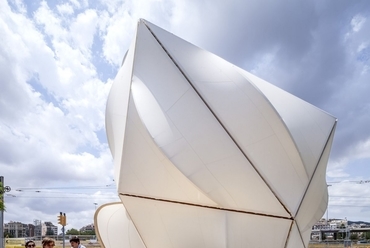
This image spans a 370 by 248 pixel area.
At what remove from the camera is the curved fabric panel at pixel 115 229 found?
Result: 1515 cm

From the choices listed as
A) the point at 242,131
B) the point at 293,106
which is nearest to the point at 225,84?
the point at 242,131

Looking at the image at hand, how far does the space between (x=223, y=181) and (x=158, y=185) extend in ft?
6.93

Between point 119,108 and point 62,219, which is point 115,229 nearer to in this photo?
point 119,108

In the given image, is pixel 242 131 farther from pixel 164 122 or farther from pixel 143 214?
pixel 143 214

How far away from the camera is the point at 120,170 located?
12203mm

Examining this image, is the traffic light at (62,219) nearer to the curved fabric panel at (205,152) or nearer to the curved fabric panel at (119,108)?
the curved fabric panel at (119,108)

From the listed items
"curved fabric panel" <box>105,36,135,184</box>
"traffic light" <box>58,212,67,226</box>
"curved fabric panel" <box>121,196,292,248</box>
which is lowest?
"curved fabric panel" <box>121,196,292,248</box>

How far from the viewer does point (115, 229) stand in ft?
51.8

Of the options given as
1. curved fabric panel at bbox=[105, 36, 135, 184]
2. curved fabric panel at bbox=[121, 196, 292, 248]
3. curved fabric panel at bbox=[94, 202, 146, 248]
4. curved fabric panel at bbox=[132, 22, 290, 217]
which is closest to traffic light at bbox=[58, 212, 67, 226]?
curved fabric panel at bbox=[94, 202, 146, 248]

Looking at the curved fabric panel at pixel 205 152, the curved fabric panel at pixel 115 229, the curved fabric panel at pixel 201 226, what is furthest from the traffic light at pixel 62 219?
the curved fabric panel at pixel 205 152

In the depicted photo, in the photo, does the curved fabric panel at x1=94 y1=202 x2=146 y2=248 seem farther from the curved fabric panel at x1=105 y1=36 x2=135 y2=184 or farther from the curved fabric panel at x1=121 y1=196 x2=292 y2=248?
the curved fabric panel at x1=105 y1=36 x2=135 y2=184

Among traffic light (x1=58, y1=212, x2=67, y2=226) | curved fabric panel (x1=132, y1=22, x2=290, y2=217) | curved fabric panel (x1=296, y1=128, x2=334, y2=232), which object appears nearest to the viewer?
curved fabric panel (x1=132, y1=22, x2=290, y2=217)

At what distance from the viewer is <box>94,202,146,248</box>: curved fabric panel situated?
15.1 metres

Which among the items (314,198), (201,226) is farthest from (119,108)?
(314,198)
